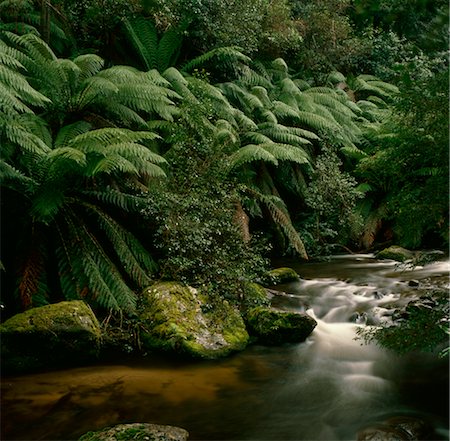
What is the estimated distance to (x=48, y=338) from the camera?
3.77 meters

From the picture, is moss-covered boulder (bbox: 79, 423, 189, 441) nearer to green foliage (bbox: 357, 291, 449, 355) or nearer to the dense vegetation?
green foliage (bbox: 357, 291, 449, 355)

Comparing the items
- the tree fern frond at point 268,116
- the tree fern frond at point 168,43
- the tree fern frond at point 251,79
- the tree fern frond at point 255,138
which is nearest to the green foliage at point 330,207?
the tree fern frond at point 268,116

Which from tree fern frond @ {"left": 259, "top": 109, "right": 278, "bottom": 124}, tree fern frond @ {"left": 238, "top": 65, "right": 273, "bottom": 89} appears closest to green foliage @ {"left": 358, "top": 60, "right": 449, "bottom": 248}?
tree fern frond @ {"left": 259, "top": 109, "right": 278, "bottom": 124}

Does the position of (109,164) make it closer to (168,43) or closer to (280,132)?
(280,132)

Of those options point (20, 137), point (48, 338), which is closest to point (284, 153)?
point (20, 137)

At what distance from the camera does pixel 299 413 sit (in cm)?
335

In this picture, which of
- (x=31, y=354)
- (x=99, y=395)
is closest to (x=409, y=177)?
(x=99, y=395)

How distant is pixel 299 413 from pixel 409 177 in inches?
72.6

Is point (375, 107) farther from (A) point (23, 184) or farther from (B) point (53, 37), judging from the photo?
(A) point (23, 184)

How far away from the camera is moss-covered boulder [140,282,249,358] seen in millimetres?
4141

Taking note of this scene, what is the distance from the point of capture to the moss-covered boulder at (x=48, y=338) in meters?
3.73

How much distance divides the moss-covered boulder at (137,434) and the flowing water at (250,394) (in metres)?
0.28

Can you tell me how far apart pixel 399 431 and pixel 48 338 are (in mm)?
2699

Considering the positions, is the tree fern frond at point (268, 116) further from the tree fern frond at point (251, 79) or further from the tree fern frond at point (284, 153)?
the tree fern frond at point (251, 79)
